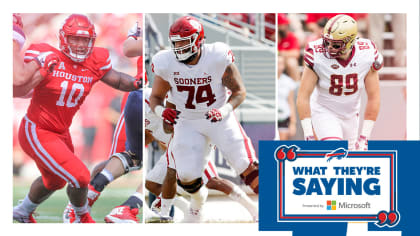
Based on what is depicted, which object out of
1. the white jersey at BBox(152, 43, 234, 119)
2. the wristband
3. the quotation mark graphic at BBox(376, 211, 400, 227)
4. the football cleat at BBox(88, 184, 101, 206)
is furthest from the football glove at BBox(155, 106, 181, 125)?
the quotation mark graphic at BBox(376, 211, 400, 227)

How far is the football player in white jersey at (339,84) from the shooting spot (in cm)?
520

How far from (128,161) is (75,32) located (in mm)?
1224

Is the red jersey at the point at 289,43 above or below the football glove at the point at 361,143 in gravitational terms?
above

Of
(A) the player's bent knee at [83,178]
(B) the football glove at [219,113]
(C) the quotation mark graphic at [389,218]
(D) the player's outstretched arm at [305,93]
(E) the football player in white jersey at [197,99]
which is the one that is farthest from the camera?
(D) the player's outstretched arm at [305,93]

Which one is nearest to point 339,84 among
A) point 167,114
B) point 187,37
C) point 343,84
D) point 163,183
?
point 343,84

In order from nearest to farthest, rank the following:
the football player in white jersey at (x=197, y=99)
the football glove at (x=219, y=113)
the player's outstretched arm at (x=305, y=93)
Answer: the football glove at (x=219, y=113) < the football player in white jersey at (x=197, y=99) < the player's outstretched arm at (x=305, y=93)

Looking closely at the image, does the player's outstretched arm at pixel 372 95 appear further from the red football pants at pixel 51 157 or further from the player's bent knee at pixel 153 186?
the red football pants at pixel 51 157

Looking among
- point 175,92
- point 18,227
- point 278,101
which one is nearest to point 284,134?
point 278,101

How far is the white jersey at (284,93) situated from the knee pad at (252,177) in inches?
20.6

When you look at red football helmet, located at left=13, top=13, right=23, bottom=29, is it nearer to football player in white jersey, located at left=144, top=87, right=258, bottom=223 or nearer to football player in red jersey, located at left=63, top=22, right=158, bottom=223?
football player in red jersey, located at left=63, top=22, right=158, bottom=223

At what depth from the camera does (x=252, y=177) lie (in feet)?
17.1

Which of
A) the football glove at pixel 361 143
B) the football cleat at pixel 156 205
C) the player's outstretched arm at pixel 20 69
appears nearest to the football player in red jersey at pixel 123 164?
the football cleat at pixel 156 205
